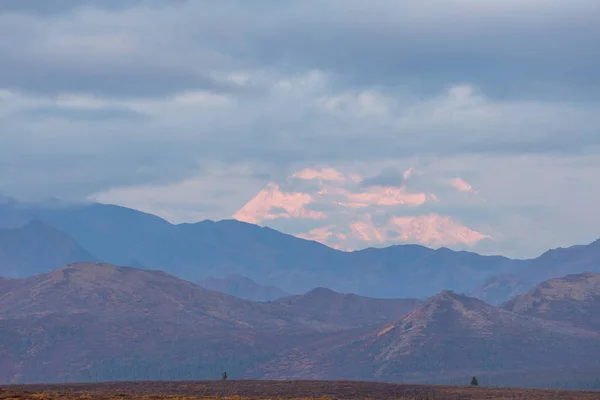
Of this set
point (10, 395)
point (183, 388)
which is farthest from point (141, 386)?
point (10, 395)

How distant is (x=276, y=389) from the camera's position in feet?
463

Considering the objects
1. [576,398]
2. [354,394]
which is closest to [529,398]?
[576,398]

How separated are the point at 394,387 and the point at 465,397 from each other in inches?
770

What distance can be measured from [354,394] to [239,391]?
15.3 metres

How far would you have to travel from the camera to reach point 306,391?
5340 inches

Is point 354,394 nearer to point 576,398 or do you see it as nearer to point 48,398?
point 576,398

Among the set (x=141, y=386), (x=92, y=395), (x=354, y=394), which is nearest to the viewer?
(x=92, y=395)

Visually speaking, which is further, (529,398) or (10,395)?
(529,398)

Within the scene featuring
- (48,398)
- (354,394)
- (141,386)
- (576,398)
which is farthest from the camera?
(141,386)

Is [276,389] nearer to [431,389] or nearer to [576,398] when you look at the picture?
[431,389]

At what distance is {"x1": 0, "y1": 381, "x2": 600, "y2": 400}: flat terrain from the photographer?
5064 inches

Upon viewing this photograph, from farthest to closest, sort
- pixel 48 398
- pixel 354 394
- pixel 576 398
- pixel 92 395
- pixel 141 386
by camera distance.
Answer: pixel 141 386, pixel 354 394, pixel 576 398, pixel 92 395, pixel 48 398

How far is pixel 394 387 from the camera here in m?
149

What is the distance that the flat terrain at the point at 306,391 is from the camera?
5064 inches
